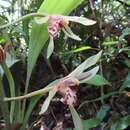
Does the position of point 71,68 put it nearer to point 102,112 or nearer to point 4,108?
point 102,112

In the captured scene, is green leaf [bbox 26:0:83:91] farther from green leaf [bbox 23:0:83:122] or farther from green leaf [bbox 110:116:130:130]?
green leaf [bbox 110:116:130:130]

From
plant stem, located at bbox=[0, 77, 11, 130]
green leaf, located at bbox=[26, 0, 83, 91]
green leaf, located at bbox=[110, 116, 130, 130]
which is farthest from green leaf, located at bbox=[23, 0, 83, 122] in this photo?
green leaf, located at bbox=[110, 116, 130, 130]

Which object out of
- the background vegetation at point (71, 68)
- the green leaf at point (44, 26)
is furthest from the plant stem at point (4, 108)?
the green leaf at point (44, 26)

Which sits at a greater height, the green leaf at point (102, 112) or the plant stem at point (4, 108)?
the plant stem at point (4, 108)

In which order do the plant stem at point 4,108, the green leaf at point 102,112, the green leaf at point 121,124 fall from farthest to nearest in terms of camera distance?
the green leaf at point 102,112
the green leaf at point 121,124
the plant stem at point 4,108

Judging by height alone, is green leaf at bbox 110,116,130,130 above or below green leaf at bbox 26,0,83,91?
below

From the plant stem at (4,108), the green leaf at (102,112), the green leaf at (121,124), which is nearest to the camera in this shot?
the plant stem at (4,108)

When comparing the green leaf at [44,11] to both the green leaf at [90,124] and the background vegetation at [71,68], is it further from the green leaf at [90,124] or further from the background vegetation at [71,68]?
the green leaf at [90,124]

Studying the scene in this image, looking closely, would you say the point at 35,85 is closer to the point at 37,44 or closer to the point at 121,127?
the point at 37,44

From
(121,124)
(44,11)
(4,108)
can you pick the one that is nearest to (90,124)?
(121,124)

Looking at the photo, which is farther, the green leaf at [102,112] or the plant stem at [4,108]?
the green leaf at [102,112]
